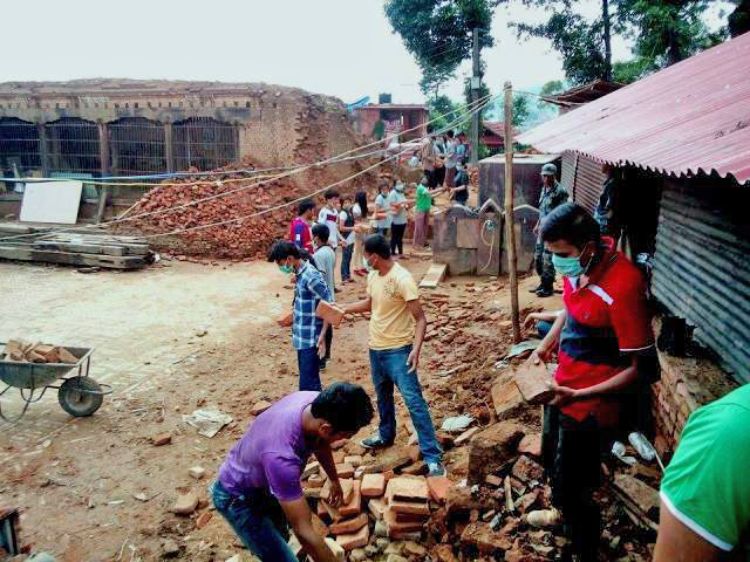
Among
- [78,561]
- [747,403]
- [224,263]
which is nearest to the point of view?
[747,403]

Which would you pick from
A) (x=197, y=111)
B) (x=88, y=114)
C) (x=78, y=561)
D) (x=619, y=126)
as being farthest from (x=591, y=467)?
(x=88, y=114)

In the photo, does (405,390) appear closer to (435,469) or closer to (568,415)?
(435,469)

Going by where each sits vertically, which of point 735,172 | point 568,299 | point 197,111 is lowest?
point 568,299

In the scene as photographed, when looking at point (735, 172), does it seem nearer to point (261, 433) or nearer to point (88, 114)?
point (261, 433)

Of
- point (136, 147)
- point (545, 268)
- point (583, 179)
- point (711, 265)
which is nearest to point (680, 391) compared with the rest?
point (711, 265)

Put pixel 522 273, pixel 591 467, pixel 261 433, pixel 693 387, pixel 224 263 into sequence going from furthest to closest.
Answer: pixel 224 263, pixel 522 273, pixel 693 387, pixel 591 467, pixel 261 433

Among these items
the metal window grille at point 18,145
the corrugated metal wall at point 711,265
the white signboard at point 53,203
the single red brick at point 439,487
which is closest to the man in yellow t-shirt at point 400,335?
the single red brick at point 439,487

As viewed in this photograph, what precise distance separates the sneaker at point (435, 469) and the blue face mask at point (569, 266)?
2067 millimetres

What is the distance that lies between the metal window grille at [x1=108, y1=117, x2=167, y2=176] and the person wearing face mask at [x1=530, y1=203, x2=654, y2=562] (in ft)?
52.5

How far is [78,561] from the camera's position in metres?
3.84

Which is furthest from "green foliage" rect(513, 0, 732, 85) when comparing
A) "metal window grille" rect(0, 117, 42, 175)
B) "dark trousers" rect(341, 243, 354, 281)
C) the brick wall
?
"metal window grille" rect(0, 117, 42, 175)

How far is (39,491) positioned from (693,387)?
5200 millimetres

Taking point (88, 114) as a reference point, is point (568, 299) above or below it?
below

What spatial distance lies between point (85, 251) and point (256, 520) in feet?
40.3
